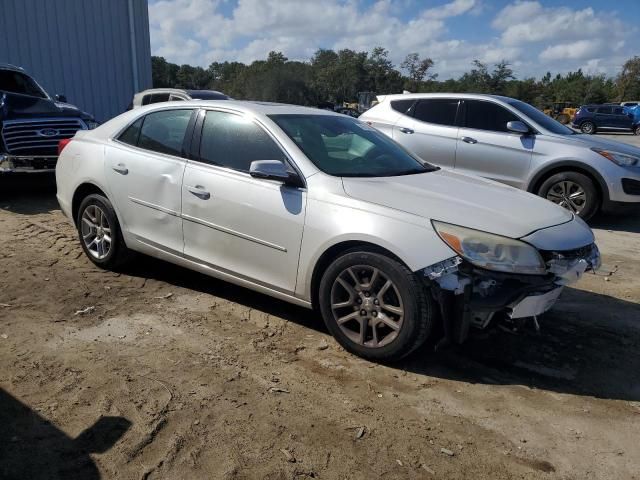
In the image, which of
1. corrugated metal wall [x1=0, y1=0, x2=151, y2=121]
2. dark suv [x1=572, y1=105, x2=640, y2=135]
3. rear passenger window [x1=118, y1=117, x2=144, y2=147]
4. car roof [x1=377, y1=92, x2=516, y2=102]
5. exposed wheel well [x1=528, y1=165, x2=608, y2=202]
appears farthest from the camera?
dark suv [x1=572, y1=105, x2=640, y2=135]

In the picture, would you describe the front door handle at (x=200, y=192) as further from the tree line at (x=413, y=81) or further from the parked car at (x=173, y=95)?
the tree line at (x=413, y=81)

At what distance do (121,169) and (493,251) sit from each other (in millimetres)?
3098

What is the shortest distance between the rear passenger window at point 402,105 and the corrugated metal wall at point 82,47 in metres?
11.4

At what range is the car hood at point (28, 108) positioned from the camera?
26.0 feet

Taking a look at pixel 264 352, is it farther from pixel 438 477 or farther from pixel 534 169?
pixel 534 169

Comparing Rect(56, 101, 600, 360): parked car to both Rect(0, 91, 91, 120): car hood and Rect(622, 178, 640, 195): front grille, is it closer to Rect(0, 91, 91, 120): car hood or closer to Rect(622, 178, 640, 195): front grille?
Rect(0, 91, 91, 120): car hood

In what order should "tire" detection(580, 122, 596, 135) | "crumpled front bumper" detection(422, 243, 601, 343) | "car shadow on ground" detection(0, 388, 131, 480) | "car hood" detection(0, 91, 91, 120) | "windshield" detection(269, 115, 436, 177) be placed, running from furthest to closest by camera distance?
"tire" detection(580, 122, 596, 135)
"car hood" detection(0, 91, 91, 120)
"windshield" detection(269, 115, 436, 177)
"crumpled front bumper" detection(422, 243, 601, 343)
"car shadow on ground" detection(0, 388, 131, 480)

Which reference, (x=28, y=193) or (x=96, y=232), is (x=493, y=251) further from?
(x=28, y=193)

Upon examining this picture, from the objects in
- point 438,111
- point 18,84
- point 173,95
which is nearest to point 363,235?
point 438,111

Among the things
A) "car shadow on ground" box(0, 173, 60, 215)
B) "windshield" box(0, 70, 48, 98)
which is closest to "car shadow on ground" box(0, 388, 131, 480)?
"car shadow on ground" box(0, 173, 60, 215)

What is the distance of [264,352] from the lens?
142 inches

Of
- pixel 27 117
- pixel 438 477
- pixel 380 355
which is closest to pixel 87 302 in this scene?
pixel 380 355

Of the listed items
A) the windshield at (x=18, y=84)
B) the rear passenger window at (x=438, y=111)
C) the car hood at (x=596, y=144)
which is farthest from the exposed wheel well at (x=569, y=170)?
the windshield at (x=18, y=84)

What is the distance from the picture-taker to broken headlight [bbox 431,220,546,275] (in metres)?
3.12
